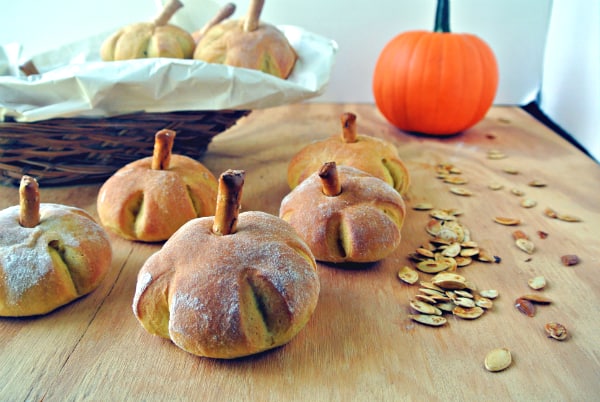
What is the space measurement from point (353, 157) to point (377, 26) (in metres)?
1.02

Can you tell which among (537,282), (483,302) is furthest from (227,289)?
(537,282)

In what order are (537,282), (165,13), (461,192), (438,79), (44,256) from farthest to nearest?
(438,79), (165,13), (461,192), (537,282), (44,256)

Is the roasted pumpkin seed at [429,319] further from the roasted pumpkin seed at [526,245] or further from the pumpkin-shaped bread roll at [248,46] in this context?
the pumpkin-shaped bread roll at [248,46]

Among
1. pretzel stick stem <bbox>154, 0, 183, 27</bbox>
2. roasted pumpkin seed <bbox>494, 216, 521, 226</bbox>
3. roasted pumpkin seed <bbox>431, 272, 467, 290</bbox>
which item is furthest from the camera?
pretzel stick stem <bbox>154, 0, 183, 27</bbox>

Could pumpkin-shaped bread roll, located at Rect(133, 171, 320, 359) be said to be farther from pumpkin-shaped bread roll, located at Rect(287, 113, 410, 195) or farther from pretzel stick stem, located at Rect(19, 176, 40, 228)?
pumpkin-shaped bread roll, located at Rect(287, 113, 410, 195)

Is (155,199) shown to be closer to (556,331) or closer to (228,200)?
(228,200)

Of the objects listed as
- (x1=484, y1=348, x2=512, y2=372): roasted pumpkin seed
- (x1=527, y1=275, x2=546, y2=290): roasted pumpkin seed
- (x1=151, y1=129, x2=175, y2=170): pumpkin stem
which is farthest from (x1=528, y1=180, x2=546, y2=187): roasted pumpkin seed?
(x1=151, y1=129, x2=175, y2=170): pumpkin stem

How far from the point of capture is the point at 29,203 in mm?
795

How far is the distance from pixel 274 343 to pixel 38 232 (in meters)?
0.39

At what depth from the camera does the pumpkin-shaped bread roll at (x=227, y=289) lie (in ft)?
2.18

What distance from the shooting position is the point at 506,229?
107 centimetres

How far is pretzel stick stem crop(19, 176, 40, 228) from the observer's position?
0.79m

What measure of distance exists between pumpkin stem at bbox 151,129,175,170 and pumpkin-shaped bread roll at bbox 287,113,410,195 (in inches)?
11.4

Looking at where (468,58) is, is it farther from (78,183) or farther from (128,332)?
(128,332)
